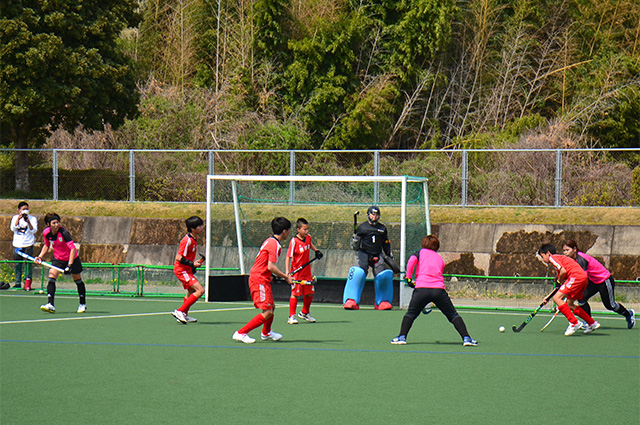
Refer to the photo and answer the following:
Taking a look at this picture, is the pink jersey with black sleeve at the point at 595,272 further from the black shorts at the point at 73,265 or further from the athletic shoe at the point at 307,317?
the black shorts at the point at 73,265

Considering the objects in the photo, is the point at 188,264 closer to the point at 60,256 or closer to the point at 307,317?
the point at 307,317

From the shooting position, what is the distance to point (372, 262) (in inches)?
582

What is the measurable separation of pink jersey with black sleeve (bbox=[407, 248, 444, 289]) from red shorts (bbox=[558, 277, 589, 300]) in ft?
7.05

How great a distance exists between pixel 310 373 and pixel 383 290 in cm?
676

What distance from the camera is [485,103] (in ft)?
99.8

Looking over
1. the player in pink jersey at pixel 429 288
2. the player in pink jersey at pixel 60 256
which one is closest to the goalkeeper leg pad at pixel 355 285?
the player in pink jersey at pixel 60 256

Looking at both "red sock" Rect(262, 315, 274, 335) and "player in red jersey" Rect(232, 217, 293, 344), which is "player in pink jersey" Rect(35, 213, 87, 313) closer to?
"red sock" Rect(262, 315, 274, 335)

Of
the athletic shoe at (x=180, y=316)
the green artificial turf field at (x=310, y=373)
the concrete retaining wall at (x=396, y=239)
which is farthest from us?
the concrete retaining wall at (x=396, y=239)

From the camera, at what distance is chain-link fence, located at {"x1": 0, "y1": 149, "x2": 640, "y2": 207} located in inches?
744

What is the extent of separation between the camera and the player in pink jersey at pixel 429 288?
9.80m

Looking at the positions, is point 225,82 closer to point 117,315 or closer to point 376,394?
point 117,315

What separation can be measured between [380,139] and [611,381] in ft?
73.3

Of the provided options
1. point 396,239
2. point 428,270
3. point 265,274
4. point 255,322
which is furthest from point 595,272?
point 396,239

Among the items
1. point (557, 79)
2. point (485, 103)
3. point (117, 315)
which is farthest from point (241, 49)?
point (117, 315)
